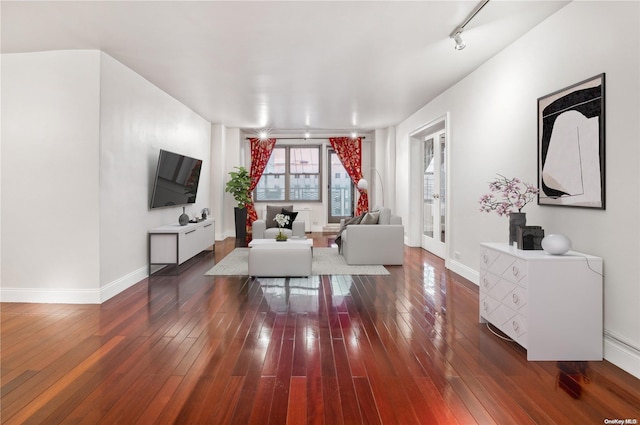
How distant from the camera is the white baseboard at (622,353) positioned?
220 centimetres

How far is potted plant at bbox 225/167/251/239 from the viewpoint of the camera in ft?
26.5

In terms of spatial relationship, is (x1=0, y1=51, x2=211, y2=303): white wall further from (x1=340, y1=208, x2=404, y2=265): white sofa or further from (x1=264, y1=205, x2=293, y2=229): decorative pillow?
(x1=264, y1=205, x2=293, y2=229): decorative pillow

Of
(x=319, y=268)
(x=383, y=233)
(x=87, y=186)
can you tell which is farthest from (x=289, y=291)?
(x=87, y=186)

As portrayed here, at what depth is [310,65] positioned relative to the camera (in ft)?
13.6

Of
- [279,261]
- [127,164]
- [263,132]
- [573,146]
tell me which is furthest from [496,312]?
[263,132]

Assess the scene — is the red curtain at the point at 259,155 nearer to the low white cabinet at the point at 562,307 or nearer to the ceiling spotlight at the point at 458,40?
the ceiling spotlight at the point at 458,40

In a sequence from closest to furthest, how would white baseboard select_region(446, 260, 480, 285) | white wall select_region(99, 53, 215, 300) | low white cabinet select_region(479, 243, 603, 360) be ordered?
low white cabinet select_region(479, 243, 603, 360) → white wall select_region(99, 53, 215, 300) → white baseboard select_region(446, 260, 480, 285)

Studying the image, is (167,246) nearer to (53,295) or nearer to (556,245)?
(53,295)

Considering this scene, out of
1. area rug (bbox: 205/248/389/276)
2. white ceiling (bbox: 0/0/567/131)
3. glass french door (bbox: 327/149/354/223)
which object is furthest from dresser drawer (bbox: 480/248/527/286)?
glass french door (bbox: 327/149/354/223)

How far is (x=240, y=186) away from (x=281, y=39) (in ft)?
16.4

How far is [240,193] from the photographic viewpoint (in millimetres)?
8133

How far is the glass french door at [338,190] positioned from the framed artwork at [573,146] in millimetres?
6771

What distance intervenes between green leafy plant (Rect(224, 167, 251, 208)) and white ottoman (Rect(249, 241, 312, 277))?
12.0 ft

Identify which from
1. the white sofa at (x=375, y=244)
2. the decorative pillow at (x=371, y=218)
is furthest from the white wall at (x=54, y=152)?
the decorative pillow at (x=371, y=218)
